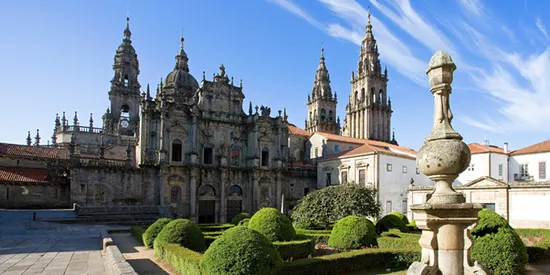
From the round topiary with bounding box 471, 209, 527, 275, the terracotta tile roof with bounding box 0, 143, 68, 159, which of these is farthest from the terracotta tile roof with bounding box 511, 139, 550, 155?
the terracotta tile roof with bounding box 0, 143, 68, 159

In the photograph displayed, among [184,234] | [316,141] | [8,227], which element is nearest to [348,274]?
[184,234]

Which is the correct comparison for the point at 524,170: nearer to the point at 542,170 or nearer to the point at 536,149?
the point at 542,170

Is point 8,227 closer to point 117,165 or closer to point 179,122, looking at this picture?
point 117,165

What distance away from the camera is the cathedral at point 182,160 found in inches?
1291

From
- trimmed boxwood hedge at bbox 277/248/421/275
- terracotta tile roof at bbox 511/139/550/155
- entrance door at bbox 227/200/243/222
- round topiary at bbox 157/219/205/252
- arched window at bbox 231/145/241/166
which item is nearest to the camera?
trimmed boxwood hedge at bbox 277/248/421/275

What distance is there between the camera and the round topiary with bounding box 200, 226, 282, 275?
392 inches

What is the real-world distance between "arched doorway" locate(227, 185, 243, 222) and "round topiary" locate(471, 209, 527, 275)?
28180 millimetres

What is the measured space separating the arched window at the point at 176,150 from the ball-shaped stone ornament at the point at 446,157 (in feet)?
106

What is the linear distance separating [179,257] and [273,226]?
17.2 ft

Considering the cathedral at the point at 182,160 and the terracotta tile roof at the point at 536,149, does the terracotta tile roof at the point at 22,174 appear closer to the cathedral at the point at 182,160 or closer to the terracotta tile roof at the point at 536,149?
the cathedral at the point at 182,160

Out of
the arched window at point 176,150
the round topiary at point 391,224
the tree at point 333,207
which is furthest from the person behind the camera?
the arched window at point 176,150

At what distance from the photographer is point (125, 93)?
54594 millimetres

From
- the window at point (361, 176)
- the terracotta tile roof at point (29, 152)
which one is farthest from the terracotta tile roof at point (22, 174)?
the window at point (361, 176)

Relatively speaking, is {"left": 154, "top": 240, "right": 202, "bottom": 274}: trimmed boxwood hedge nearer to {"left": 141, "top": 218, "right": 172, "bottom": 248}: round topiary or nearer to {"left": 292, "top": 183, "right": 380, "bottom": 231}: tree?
{"left": 141, "top": 218, "right": 172, "bottom": 248}: round topiary
